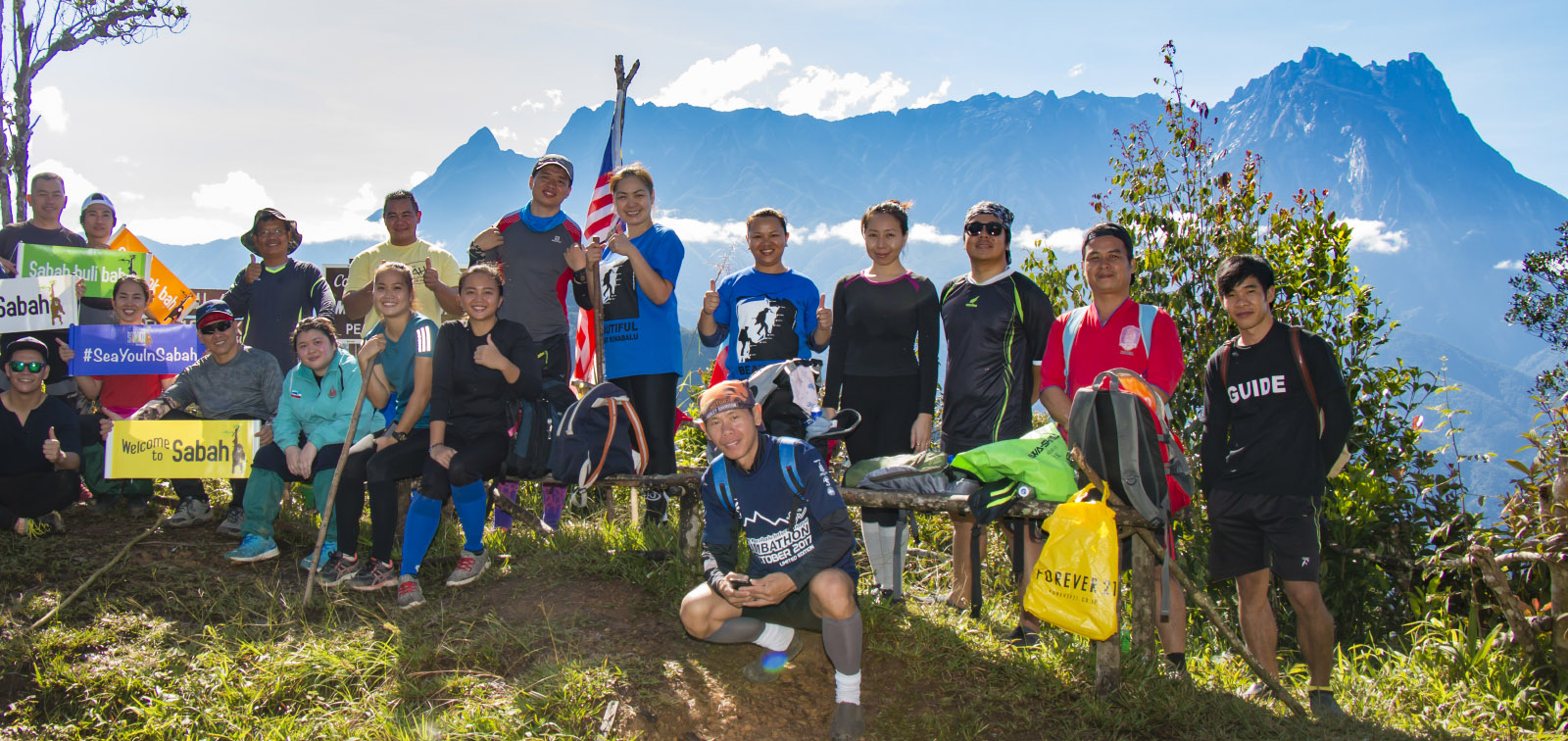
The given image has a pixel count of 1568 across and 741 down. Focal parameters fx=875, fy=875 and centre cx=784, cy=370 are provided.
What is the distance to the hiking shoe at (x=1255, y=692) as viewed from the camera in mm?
3817

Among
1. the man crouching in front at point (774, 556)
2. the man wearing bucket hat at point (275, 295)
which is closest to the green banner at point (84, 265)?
the man wearing bucket hat at point (275, 295)

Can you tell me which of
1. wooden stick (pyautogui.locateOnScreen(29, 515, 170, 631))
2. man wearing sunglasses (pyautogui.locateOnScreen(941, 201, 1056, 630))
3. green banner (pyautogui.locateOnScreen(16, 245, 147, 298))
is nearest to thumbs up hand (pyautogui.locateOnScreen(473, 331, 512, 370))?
wooden stick (pyautogui.locateOnScreen(29, 515, 170, 631))

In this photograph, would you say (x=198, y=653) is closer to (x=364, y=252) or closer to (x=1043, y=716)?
(x=364, y=252)

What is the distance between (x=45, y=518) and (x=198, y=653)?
266 cm

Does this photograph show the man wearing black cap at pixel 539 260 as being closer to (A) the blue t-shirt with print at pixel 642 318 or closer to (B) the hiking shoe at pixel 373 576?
(A) the blue t-shirt with print at pixel 642 318

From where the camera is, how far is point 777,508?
358 cm

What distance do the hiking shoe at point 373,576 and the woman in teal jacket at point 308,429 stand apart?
21.9 inches

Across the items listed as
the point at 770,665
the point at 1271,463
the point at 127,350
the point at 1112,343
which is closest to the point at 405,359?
the point at 127,350

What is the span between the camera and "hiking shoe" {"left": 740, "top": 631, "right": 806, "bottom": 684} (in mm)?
3699

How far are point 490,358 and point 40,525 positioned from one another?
3461 mm

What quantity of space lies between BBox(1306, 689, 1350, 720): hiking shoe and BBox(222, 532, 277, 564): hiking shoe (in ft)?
18.2

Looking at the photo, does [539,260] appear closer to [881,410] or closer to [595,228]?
[595,228]

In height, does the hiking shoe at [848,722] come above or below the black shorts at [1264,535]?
below

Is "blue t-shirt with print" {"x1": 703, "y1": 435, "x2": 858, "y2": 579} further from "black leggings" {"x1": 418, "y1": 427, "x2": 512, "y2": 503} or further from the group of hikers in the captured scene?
"black leggings" {"x1": 418, "y1": 427, "x2": 512, "y2": 503}
